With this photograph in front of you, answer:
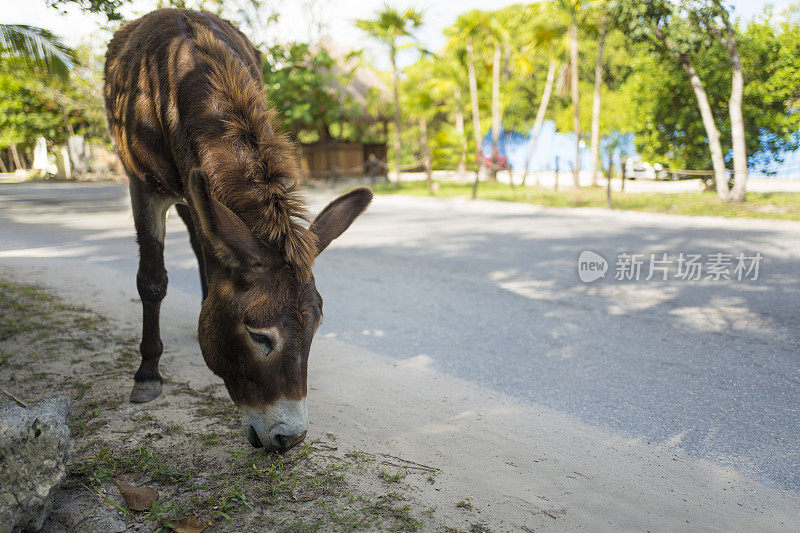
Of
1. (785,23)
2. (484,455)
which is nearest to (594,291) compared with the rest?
(484,455)

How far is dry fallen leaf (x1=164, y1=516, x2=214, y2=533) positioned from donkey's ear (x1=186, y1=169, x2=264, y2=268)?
3.62 feet

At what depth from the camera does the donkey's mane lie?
230cm

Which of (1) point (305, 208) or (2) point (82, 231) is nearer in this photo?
(1) point (305, 208)

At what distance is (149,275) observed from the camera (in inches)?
143

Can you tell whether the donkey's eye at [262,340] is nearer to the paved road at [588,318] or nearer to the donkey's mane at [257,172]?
the donkey's mane at [257,172]

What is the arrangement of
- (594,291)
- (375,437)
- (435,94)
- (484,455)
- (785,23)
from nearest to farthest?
1. (484,455)
2. (375,437)
3. (594,291)
4. (785,23)
5. (435,94)

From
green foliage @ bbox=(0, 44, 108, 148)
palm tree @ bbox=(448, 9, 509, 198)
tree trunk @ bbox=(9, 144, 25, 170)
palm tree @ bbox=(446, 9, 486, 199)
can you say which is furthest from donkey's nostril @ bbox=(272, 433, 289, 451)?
tree trunk @ bbox=(9, 144, 25, 170)

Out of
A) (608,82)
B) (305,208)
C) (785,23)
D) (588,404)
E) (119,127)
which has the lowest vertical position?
(588,404)

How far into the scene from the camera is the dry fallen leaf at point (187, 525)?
2.19 metres

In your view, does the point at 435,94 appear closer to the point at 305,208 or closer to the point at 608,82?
the point at 608,82

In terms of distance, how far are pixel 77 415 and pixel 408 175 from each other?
33.8 metres

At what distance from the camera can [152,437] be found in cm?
295

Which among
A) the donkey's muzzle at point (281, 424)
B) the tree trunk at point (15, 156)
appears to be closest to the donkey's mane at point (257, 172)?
the donkey's muzzle at point (281, 424)

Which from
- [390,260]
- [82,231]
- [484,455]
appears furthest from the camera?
[82,231]
